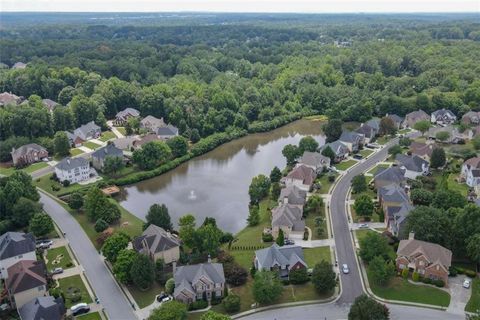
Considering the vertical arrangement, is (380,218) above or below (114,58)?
below

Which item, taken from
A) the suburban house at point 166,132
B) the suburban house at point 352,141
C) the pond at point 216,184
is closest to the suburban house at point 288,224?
the pond at point 216,184

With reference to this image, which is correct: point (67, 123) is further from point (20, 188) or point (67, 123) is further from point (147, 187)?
point (20, 188)

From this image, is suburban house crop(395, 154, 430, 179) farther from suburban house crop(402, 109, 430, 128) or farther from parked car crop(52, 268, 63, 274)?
parked car crop(52, 268, 63, 274)

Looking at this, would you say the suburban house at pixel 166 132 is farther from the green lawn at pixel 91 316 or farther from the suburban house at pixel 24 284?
the green lawn at pixel 91 316

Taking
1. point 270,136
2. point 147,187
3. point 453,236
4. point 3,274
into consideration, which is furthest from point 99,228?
point 270,136

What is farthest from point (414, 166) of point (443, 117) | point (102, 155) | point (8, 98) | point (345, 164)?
point (8, 98)
